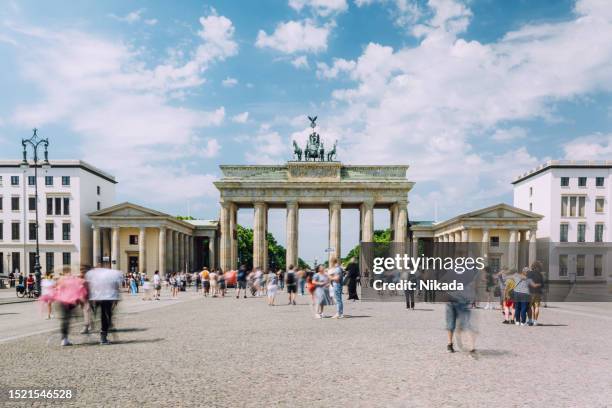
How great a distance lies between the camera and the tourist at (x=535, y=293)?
18.6m

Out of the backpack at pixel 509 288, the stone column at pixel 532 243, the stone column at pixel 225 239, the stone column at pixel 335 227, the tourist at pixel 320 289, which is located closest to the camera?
the backpack at pixel 509 288

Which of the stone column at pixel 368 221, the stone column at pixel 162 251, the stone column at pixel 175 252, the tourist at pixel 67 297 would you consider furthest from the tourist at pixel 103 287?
the stone column at pixel 368 221

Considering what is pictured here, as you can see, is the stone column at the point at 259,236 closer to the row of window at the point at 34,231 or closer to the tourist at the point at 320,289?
the row of window at the point at 34,231

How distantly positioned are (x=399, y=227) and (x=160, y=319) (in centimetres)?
5697

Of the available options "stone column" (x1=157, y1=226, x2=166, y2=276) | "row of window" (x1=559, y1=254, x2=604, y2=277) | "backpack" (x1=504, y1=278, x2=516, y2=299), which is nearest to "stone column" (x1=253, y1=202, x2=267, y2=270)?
"stone column" (x1=157, y1=226, x2=166, y2=276)

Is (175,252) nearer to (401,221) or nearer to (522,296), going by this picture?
(401,221)

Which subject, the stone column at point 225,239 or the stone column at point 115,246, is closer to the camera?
the stone column at point 115,246

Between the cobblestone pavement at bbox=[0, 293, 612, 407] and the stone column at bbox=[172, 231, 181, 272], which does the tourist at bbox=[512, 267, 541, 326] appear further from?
the stone column at bbox=[172, 231, 181, 272]

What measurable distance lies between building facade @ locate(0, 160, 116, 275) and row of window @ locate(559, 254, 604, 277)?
67620 millimetres

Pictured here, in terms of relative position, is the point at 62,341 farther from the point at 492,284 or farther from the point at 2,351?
the point at 492,284

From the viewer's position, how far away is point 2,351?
12789 millimetres

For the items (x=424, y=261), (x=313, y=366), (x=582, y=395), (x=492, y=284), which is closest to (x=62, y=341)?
(x=313, y=366)

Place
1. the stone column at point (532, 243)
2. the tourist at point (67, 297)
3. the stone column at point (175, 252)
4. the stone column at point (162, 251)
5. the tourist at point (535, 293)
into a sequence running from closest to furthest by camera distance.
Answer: the tourist at point (67, 297) → the tourist at point (535, 293) → the stone column at point (162, 251) → the stone column at point (532, 243) → the stone column at point (175, 252)

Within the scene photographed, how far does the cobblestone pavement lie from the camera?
843 centimetres
